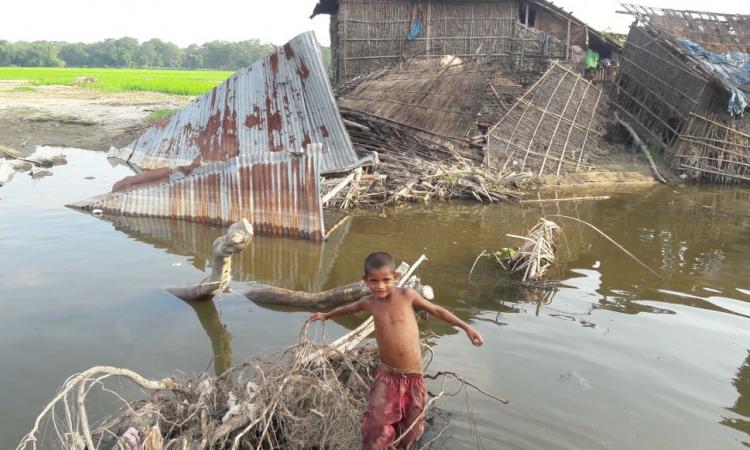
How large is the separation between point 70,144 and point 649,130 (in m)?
16.9

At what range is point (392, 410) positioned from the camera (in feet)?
9.95

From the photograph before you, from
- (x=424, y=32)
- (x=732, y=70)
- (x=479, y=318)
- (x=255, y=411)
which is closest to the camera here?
(x=255, y=411)

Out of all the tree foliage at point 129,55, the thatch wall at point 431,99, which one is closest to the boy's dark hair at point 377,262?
the thatch wall at point 431,99

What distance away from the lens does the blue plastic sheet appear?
39.0ft

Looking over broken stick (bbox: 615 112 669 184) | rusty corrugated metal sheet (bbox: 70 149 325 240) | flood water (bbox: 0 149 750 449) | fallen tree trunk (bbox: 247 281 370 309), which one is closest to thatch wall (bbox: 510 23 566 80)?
broken stick (bbox: 615 112 669 184)

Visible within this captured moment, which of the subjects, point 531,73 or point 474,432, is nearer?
point 474,432

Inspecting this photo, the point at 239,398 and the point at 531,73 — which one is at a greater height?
the point at 531,73

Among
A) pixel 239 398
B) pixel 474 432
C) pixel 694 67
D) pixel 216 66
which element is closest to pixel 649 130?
pixel 694 67

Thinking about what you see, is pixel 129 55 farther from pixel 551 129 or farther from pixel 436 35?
pixel 551 129

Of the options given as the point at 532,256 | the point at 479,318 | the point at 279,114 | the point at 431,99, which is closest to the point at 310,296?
the point at 479,318

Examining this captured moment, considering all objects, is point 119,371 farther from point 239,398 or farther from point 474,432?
point 474,432

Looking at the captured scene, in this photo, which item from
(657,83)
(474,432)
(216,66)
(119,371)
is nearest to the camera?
(119,371)

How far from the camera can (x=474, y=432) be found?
3729 mm

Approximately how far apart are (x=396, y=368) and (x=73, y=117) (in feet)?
71.6
